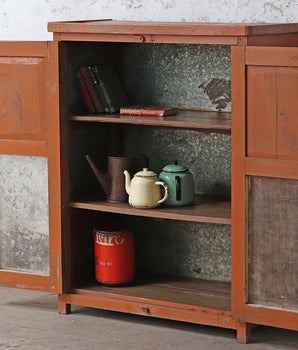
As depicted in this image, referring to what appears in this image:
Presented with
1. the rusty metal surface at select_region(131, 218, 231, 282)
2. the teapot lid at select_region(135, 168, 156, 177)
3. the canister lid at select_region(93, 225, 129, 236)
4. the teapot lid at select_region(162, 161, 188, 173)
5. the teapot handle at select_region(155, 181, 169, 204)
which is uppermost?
the teapot lid at select_region(162, 161, 188, 173)

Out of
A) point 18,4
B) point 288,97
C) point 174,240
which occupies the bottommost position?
point 174,240

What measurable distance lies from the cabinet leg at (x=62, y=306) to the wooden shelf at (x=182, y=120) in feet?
3.01

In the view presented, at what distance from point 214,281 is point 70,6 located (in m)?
1.71

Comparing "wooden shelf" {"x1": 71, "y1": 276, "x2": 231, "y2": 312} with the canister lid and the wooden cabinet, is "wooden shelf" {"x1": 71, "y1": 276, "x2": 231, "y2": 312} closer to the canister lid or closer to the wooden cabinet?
the wooden cabinet

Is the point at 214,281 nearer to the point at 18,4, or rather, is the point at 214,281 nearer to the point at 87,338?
the point at 87,338

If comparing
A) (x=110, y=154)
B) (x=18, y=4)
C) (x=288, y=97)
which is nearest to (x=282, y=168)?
(x=288, y=97)

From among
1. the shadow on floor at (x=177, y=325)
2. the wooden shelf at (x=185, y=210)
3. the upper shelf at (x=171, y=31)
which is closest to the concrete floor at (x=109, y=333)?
the shadow on floor at (x=177, y=325)

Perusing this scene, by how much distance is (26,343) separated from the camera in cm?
374

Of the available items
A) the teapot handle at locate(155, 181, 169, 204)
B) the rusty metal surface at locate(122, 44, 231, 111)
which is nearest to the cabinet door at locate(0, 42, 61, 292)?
the teapot handle at locate(155, 181, 169, 204)

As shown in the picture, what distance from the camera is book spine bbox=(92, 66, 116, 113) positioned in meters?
4.05

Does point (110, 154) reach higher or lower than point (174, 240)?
higher

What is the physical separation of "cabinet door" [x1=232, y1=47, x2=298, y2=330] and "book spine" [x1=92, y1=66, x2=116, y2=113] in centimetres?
79

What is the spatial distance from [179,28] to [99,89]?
65 cm

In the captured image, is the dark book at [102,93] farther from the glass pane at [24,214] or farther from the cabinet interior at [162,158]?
the glass pane at [24,214]
